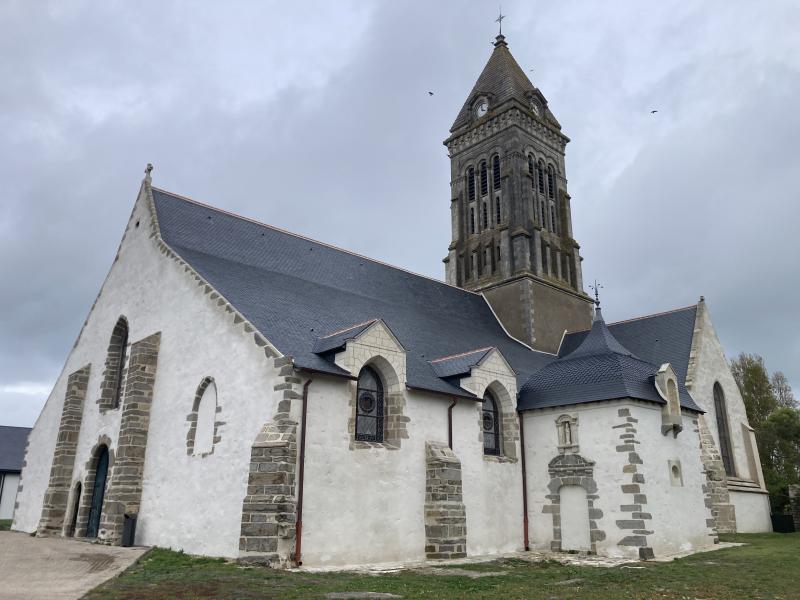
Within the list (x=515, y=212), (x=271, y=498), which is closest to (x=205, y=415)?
(x=271, y=498)

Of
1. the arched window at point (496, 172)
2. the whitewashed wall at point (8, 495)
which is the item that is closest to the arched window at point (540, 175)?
the arched window at point (496, 172)

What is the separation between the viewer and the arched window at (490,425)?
20234 millimetres

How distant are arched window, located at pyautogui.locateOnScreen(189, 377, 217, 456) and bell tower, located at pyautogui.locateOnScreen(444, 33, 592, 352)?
1527cm

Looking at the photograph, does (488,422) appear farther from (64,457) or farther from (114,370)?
(64,457)

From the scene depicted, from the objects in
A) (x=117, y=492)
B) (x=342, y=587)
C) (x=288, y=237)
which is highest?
(x=288, y=237)

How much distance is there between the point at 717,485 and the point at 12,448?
3688 centimetres

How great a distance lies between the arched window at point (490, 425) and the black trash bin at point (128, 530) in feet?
33.2

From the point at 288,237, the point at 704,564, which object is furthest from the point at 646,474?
the point at 288,237

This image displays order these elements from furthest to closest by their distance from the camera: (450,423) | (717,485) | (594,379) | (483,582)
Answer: (717,485) < (594,379) < (450,423) < (483,582)

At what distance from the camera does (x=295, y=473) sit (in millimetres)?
14508

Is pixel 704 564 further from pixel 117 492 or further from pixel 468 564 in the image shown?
pixel 117 492

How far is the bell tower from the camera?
2989 centimetres

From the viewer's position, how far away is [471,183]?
35.3 m

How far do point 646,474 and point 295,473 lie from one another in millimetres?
10062
